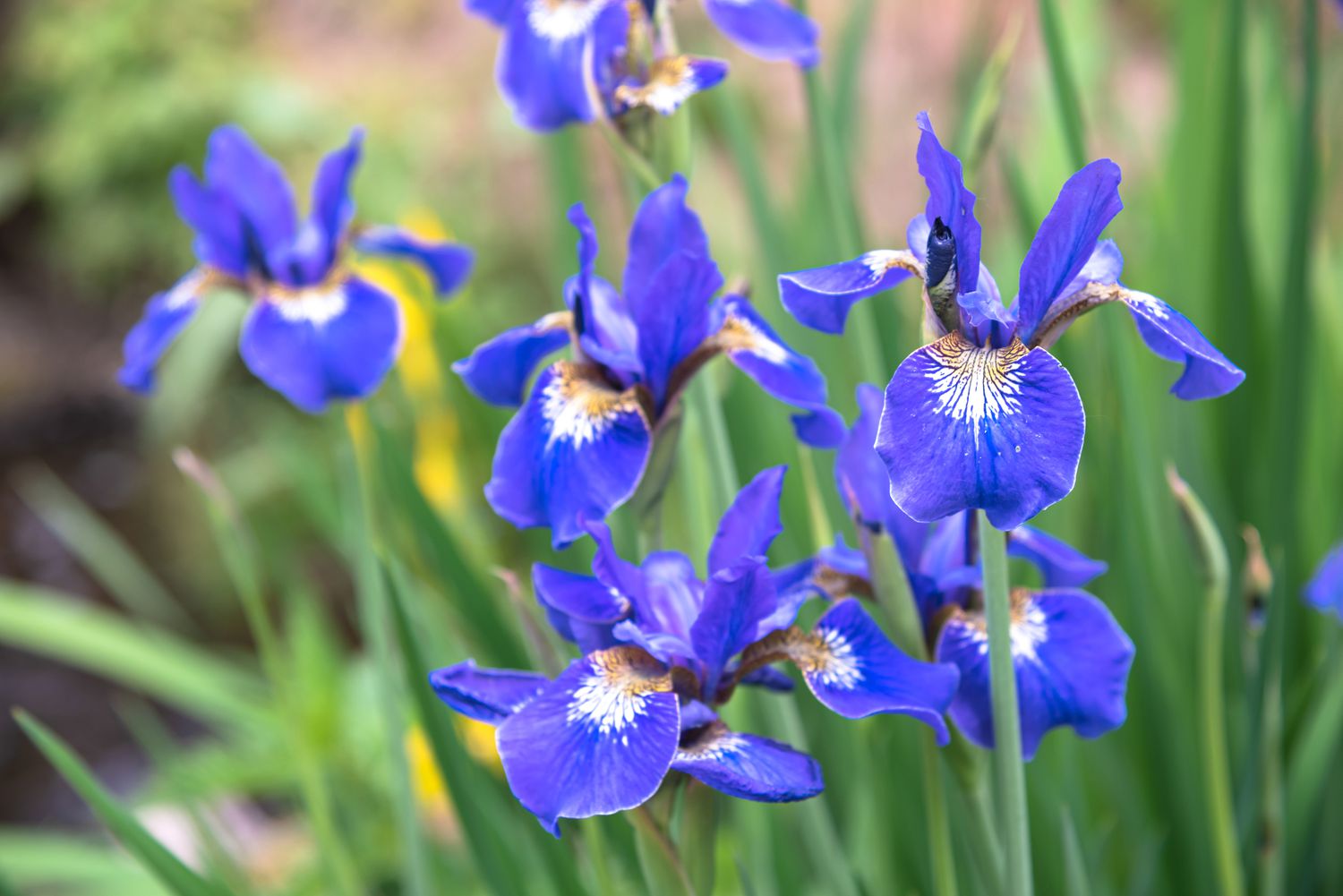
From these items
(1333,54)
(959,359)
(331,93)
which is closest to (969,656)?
(959,359)

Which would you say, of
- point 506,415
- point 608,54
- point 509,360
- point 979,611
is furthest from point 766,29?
point 506,415

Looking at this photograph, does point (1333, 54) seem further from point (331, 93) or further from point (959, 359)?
point (331, 93)

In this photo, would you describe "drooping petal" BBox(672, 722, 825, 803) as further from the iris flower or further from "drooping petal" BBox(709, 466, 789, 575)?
the iris flower

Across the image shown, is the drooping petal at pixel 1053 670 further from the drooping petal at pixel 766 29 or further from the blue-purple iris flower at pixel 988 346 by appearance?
the drooping petal at pixel 766 29

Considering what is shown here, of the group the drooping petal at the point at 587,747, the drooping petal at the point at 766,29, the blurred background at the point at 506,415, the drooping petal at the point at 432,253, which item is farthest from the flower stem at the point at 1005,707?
the drooping petal at the point at 432,253

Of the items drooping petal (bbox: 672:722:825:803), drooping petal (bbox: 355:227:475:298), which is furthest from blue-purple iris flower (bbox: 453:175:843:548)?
drooping petal (bbox: 355:227:475:298)

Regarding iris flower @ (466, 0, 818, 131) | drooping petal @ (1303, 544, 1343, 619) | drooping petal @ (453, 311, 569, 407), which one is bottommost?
drooping petal @ (1303, 544, 1343, 619)
